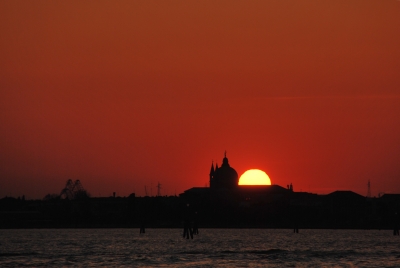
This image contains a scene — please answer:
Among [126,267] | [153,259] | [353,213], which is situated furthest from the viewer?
[353,213]

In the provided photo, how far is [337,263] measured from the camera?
60375 mm

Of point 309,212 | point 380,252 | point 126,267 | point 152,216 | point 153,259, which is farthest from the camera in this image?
point 309,212

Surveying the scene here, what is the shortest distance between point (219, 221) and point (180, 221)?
6678 millimetres

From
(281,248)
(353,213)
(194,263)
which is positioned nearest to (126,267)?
(194,263)

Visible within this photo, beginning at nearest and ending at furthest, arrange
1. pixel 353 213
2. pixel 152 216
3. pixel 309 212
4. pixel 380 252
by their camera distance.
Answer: pixel 380 252 < pixel 152 216 < pixel 309 212 < pixel 353 213

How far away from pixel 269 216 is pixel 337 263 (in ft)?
352

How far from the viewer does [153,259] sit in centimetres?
6353

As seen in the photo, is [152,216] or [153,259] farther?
[152,216]

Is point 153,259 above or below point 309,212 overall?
below

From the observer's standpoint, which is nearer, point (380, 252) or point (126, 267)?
point (126, 267)

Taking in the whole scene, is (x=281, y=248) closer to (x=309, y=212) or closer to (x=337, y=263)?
(x=337, y=263)

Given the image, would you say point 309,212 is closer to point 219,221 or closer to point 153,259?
point 219,221

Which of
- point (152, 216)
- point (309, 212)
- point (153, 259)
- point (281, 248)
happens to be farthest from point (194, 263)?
point (309, 212)

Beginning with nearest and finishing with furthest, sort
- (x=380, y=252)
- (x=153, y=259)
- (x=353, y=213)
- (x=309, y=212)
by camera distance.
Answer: (x=153, y=259), (x=380, y=252), (x=309, y=212), (x=353, y=213)
